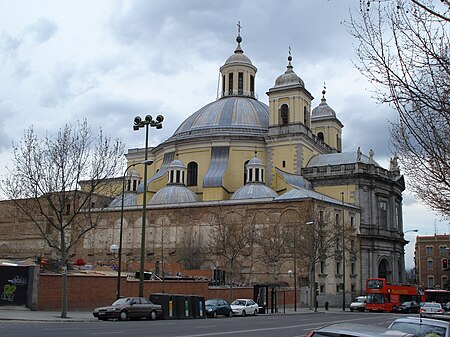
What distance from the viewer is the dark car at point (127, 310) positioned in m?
28.0

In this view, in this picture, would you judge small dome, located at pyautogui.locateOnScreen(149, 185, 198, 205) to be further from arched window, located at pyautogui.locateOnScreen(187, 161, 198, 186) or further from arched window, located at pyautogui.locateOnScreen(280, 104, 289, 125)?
arched window, located at pyautogui.locateOnScreen(280, 104, 289, 125)

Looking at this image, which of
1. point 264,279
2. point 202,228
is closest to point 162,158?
point 202,228

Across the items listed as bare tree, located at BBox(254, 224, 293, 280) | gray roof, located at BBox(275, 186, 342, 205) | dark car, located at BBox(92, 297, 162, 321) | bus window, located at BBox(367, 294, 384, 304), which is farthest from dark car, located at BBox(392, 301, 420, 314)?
dark car, located at BBox(92, 297, 162, 321)

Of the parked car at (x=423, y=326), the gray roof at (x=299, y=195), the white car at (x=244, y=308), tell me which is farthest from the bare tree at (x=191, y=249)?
the parked car at (x=423, y=326)

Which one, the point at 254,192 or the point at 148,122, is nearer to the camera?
the point at 148,122

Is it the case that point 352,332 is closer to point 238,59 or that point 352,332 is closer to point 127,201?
point 127,201

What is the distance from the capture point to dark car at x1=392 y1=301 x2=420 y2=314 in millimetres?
54156

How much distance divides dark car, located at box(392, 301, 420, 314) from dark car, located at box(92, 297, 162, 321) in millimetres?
32619

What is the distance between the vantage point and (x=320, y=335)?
7504 mm

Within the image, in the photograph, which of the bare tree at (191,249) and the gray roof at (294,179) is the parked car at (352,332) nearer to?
the bare tree at (191,249)

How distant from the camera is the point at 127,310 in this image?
28.2 meters

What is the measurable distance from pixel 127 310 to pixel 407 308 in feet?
113

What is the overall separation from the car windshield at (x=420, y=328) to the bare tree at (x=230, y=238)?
4299cm

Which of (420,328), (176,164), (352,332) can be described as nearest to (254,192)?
(176,164)
